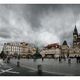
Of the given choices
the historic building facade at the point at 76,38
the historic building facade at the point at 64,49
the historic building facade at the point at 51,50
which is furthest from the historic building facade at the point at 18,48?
the historic building facade at the point at 76,38

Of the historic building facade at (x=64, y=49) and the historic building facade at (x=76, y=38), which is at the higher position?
the historic building facade at (x=76, y=38)

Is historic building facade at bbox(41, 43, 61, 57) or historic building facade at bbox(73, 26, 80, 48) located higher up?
historic building facade at bbox(73, 26, 80, 48)

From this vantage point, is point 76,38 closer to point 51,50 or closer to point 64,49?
point 64,49

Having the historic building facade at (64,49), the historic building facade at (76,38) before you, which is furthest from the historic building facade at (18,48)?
the historic building facade at (76,38)

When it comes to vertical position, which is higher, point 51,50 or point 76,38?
point 76,38

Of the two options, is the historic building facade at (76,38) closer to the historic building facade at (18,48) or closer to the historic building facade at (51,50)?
the historic building facade at (51,50)

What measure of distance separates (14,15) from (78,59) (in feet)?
3.38

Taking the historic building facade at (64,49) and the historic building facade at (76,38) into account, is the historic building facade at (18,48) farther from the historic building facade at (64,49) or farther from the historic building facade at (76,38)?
the historic building facade at (76,38)

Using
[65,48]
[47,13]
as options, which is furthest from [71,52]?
[47,13]

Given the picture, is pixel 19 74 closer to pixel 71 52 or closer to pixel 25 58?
pixel 25 58

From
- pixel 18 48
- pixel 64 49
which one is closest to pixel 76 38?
pixel 64 49

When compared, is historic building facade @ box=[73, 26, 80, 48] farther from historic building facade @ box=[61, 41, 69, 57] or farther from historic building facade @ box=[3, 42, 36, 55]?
historic building facade @ box=[3, 42, 36, 55]

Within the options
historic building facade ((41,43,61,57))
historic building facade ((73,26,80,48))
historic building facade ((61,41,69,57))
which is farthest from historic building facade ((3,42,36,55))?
historic building facade ((73,26,80,48))

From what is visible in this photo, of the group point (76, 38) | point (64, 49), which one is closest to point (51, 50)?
point (64, 49)
